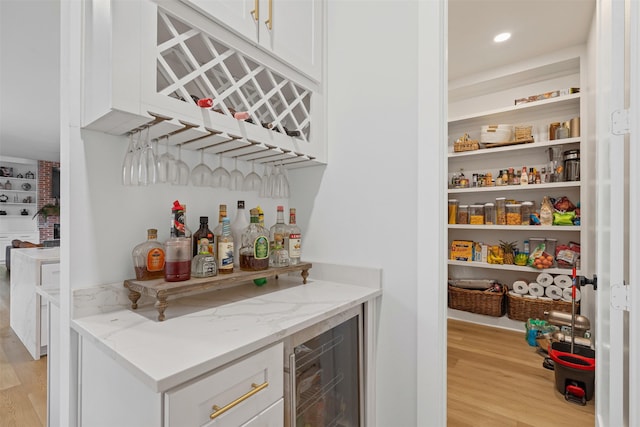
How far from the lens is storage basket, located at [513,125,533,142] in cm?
313

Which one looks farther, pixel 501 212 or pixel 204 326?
pixel 501 212

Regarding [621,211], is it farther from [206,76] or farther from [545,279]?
[545,279]

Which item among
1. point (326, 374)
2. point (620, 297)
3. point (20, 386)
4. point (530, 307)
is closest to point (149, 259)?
point (326, 374)

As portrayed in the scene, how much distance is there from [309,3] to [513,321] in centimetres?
334

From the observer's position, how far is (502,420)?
1768 millimetres

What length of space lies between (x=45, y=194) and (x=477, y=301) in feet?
36.0

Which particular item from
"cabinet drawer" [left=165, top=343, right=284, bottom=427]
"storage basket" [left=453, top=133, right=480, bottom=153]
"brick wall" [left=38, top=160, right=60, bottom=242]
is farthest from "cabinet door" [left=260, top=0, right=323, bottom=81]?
"brick wall" [left=38, top=160, right=60, bottom=242]

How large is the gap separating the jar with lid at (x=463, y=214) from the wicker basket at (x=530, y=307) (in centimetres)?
87

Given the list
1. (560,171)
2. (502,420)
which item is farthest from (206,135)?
(560,171)

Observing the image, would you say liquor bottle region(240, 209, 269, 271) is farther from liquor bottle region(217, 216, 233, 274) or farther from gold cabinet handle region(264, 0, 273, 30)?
gold cabinet handle region(264, 0, 273, 30)

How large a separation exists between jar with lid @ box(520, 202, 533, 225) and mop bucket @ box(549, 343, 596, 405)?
4.64 feet

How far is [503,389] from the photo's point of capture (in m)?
2.08

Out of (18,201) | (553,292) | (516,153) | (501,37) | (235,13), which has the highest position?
(501,37)

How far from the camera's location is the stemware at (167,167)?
3.70 ft
